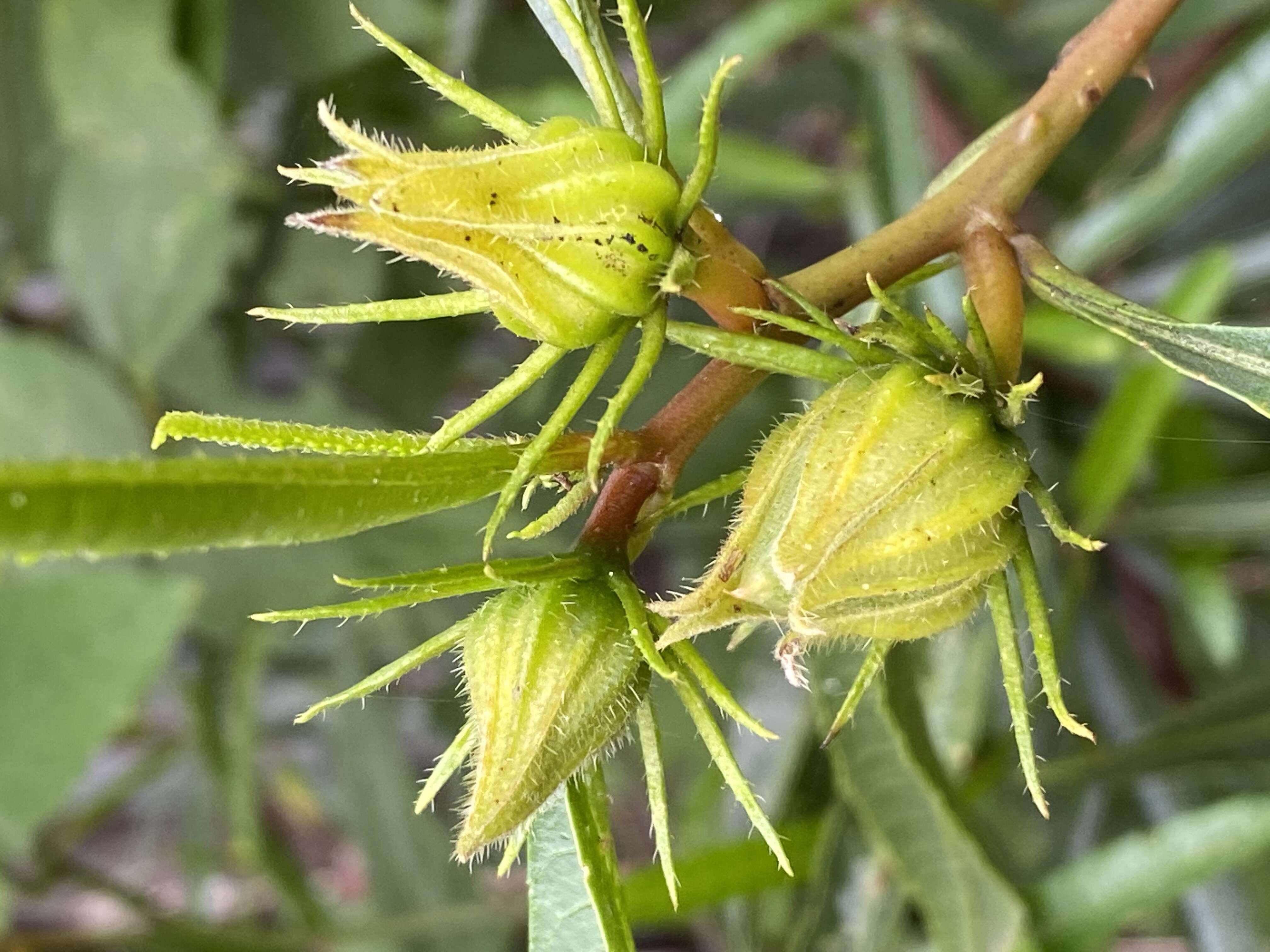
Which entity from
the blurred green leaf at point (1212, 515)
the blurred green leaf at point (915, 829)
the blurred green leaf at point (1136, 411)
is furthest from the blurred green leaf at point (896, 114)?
the blurred green leaf at point (915, 829)

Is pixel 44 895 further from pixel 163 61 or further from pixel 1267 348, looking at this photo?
pixel 1267 348

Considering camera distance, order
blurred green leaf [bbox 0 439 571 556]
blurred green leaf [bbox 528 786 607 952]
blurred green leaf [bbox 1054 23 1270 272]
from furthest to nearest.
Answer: blurred green leaf [bbox 1054 23 1270 272] < blurred green leaf [bbox 528 786 607 952] < blurred green leaf [bbox 0 439 571 556]

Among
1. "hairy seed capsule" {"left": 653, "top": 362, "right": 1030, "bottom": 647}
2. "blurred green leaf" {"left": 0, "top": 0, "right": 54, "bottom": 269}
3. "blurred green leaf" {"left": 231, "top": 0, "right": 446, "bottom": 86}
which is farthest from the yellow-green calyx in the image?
"blurred green leaf" {"left": 0, "top": 0, "right": 54, "bottom": 269}

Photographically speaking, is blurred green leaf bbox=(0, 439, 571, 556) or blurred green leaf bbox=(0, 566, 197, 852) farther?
blurred green leaf bbox=(0, 566, 197, 852)

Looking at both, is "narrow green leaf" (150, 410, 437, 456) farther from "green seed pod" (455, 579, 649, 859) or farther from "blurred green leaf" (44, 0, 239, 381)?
"blurred green leaf" (44, 0, 239, 381)

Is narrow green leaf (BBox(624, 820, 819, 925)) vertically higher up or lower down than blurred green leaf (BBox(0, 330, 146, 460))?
lower down

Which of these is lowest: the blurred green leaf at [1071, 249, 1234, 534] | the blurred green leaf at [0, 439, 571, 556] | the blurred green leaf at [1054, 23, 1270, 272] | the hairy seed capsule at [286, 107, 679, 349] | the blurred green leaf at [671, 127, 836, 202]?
the blurred green leaf at [0, 439, 571, 556]

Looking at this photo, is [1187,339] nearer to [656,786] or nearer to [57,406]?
[656,786]
